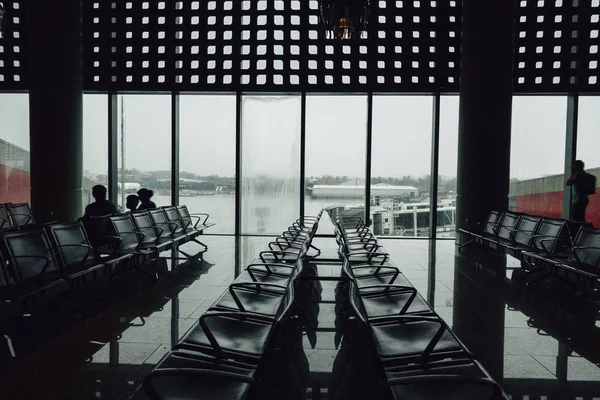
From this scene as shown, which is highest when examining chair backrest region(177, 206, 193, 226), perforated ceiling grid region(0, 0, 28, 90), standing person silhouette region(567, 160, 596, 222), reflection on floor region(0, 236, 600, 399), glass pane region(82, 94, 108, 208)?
perforated ceiling grid region(0, 0, 28, 90)

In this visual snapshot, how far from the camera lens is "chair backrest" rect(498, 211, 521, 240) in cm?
686

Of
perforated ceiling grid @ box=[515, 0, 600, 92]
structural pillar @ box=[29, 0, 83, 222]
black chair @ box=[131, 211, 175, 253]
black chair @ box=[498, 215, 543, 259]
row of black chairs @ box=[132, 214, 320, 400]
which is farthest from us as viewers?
perforated ceiling grid @ box=[515, 0, 600, 92]

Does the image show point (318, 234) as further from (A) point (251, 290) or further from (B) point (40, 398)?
(B) point (40, 398)

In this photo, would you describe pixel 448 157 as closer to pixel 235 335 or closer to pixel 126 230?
pixel 126 230

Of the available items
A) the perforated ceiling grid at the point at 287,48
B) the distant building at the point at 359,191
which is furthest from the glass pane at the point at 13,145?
the distant building at the point at 359,191

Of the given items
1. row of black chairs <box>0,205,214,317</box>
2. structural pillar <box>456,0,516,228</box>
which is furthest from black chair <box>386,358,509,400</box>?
structural pillar <box>456,0,516,228</box>

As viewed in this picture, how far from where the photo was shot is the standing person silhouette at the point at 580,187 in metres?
7.62

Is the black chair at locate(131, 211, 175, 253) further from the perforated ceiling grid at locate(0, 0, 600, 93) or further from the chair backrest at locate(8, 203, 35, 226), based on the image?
the perforated ceiling grid at locate(0, 0, 600, 93)

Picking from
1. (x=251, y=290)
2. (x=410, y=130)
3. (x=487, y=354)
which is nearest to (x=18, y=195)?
(x=410, y=130)

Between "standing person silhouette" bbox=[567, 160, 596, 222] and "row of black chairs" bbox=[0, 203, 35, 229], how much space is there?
8.54 metres

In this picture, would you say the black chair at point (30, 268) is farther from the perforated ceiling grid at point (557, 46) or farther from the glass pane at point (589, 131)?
the glass pane at point (589, 131)

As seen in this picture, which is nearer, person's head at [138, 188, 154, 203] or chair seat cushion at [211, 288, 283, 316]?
chair seat cushion at [211, 288, 283, 316]

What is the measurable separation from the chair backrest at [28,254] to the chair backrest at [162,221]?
2.50 meters

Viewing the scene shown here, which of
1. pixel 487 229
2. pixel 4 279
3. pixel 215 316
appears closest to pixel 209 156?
pixel 487 229
